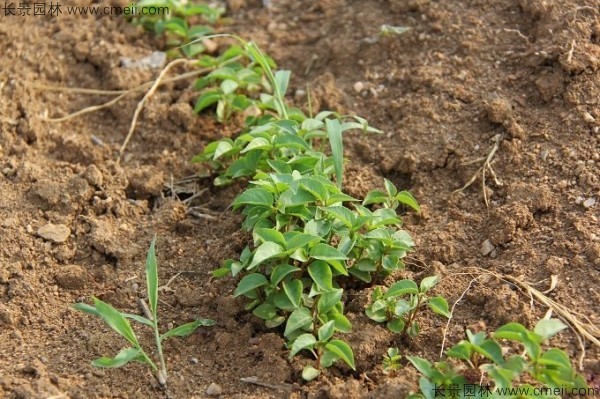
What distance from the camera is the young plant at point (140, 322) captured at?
257cm

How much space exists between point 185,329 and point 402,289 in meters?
0.72

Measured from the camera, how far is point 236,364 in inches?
107

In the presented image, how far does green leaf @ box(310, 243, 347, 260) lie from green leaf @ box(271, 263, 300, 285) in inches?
3.2

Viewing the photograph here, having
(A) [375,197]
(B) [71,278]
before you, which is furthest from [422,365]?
(B) [71,278]

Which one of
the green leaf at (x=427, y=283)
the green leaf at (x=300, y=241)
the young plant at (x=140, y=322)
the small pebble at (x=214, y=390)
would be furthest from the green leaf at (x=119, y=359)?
the green leaf at (x=427, y=283)

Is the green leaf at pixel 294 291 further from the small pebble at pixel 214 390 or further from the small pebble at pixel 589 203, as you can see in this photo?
the small pebble at pixel 589 203

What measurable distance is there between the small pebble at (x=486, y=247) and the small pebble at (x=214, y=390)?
3.45 ft

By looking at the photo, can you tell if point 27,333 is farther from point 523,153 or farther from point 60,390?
point 523,153

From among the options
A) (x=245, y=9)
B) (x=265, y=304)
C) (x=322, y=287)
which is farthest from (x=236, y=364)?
(x=245, y=9)

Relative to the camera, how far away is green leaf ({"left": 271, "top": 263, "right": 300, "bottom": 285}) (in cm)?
265

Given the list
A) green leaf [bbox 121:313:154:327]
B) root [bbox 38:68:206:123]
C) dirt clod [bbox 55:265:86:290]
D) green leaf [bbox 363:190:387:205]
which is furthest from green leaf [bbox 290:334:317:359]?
root [bbox 38:68:206:123]

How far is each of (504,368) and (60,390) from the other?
1.36m

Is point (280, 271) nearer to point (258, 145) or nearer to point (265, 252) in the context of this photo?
point (265, 252)

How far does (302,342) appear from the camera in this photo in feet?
8.42
